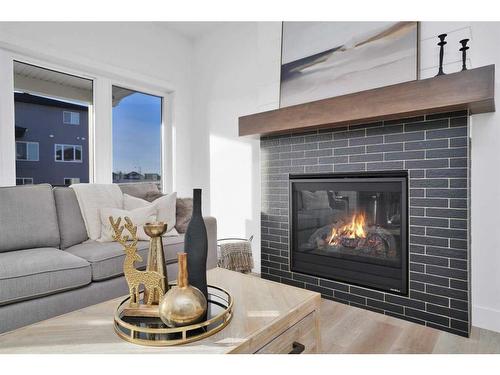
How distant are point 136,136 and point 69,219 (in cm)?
148

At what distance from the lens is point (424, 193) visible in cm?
192

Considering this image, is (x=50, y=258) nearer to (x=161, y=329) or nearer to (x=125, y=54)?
(x=161, y=329)

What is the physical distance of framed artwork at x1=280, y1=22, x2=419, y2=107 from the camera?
2.05 meters

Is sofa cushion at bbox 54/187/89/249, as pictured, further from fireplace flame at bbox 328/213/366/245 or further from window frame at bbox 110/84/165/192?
fireplace flame at bbox 328/213/366/245

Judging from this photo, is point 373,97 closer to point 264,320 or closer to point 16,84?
point 264,320

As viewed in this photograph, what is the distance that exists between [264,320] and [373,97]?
→ 152cm

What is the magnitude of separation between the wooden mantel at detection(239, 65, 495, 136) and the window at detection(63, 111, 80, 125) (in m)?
1.85

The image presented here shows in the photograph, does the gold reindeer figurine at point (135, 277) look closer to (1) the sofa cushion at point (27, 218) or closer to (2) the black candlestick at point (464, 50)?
(1) the sofa cushion at point (27, 218)

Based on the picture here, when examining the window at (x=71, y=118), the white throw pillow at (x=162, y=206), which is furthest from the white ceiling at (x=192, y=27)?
the white throw pillow at (x=162, y=206)

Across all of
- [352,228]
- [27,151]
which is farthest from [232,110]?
[27,151]

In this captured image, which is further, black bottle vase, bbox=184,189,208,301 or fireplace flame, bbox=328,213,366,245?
fireplace flame, bbox=328,213,366,245

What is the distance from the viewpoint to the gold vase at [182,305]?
1.00 meters

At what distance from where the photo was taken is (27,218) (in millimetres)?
2066

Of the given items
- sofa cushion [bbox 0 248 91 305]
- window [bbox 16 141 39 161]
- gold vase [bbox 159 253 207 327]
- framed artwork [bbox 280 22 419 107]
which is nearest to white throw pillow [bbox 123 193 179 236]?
sofa cushion [bbox 0 248 91 305]
